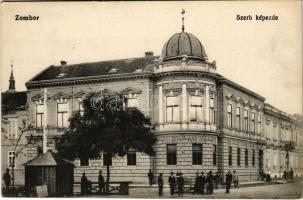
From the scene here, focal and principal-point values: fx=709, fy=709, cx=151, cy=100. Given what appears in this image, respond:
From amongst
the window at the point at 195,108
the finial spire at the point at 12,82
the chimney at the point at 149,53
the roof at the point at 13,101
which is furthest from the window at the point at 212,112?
the finial spire at the point at 12,82

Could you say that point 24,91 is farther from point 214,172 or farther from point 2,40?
point 214,172

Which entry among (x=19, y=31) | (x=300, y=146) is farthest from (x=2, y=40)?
(x=300, y=146)

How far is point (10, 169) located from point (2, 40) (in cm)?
402

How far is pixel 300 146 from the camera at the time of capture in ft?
67.8

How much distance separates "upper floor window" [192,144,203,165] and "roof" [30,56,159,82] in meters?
3.13

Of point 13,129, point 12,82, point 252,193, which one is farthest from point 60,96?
point 252,193

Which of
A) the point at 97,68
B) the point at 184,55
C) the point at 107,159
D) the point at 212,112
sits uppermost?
the point at 184,55

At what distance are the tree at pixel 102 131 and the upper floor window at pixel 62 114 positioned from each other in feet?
1.91

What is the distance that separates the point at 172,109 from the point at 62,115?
359 cm

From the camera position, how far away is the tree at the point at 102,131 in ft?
71.5

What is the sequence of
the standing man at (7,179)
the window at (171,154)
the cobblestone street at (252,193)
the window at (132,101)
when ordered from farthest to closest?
the window at (171,154), the window at (132,101), the standing man at (7,179), the cobblestone street at (252,193)

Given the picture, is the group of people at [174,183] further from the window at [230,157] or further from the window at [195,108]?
the window at [230,157]

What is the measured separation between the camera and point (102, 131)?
21.8 meters

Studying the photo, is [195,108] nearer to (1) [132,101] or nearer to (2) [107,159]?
(1) [132,101]
